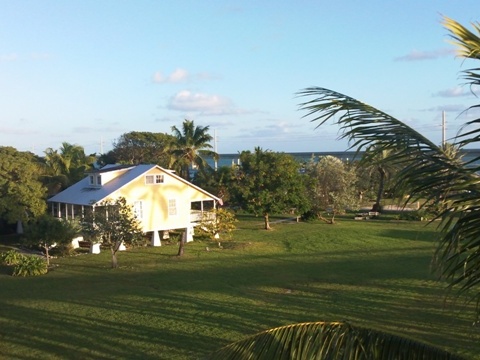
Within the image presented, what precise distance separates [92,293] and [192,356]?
332 inches

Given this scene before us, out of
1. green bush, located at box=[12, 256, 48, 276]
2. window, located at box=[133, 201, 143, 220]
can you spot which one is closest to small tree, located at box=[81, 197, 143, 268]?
green bush, located at box=[12, 256, 48, 276]

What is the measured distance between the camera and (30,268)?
Result: 78.8ft

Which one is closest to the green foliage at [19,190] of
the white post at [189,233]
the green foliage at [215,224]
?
the white post at [189,233]

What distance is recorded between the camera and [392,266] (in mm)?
24031

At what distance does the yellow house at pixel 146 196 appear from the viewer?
31.8 meters

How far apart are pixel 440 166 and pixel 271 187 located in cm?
3309

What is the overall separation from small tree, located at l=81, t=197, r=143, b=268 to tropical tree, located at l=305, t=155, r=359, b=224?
761 inches

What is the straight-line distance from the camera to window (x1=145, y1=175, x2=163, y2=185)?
32.8 meters

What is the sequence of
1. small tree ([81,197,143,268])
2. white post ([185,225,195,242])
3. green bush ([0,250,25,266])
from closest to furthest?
small tree ([81,197,143,268]), green bush ([0,250,25,266]), white post ([185,225,195,242])

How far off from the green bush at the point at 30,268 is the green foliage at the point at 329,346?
72.8 feet

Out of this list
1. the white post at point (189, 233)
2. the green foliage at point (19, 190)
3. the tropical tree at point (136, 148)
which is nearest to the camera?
the green foliage at point (19, 190)

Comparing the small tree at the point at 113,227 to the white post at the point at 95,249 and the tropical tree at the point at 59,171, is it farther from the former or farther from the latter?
the tropical tree at the point at 59,171

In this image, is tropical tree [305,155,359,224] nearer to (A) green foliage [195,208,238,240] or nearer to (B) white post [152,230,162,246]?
(A) green foliage [195,208,238,240]

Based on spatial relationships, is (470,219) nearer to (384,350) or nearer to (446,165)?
(446,165)
